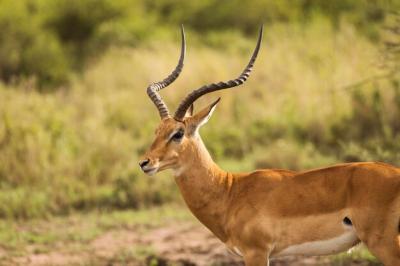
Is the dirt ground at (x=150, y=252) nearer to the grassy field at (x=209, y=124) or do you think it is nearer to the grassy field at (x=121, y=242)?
the grassy field at (x=121, y=242)

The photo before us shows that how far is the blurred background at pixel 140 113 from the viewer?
32.6 ft

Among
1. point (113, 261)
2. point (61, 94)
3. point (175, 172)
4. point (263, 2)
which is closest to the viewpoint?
point (175, 172)

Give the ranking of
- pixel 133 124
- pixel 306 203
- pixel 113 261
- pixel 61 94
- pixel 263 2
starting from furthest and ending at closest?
pixel 263 2 < pixel 61 94 < pixel 133 124 < pixel 113 261 < pixel 306 203

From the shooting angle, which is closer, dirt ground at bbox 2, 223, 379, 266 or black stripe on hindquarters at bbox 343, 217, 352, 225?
black stripe on hindquarters at bbox 343, 217, 352, 225

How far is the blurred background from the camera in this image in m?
9.95

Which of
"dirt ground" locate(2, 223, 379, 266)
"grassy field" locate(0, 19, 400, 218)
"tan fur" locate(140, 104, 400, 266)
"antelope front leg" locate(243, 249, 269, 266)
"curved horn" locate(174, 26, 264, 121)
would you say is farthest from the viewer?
"grassy field" locate(0, 19, 400, 218)

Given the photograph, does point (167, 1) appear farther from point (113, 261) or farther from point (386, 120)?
point (113, 261)

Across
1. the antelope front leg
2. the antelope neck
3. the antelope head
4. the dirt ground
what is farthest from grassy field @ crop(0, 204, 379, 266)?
the antelope head

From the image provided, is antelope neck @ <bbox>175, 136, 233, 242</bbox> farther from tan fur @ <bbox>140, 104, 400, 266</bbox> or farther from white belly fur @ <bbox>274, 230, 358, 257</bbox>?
white belly fur @ <bbox>274, 230, 358, 257</bbox>

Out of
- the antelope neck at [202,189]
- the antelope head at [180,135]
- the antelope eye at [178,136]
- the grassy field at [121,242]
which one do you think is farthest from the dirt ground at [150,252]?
the antelope eye at [178,136]

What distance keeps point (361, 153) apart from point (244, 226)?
181 inches

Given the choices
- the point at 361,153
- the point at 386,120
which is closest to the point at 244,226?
the point at 361,153

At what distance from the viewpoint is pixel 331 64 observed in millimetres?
15203

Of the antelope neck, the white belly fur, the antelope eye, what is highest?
the antelope eye
